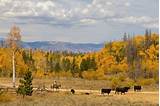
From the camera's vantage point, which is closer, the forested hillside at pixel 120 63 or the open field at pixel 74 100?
the open field at pixel 74 100

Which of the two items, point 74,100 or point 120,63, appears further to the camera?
point 120,63

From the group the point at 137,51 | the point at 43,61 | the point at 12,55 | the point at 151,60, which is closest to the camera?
the point at 12,55

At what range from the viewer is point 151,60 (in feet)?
326

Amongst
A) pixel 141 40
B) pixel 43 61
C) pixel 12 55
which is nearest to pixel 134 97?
pixel 12 55

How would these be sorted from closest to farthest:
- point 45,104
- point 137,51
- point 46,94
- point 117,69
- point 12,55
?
point 45,104 < point 46,94 < point 12,55 < point 117,69 < point 137,51

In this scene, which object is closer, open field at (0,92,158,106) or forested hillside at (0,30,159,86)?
open field at (0,92,158,106)

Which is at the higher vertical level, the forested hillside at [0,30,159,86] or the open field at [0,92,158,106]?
the forested hillside at [0,30,159,86]

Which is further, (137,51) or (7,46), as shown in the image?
(137,51)

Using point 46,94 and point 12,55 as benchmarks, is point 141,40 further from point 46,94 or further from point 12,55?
point 46,94

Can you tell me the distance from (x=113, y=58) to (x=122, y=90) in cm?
6113

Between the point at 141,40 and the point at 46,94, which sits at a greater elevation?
the point at 141,40

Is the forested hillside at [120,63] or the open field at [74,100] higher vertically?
the forested hillside at [120,63]

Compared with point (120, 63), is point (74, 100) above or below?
below

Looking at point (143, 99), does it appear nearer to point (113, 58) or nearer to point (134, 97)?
point (134, 97)
